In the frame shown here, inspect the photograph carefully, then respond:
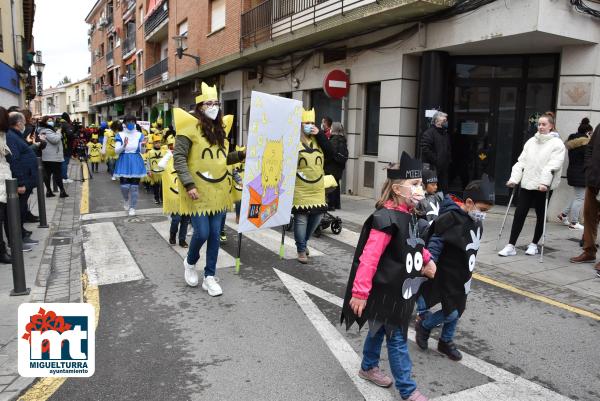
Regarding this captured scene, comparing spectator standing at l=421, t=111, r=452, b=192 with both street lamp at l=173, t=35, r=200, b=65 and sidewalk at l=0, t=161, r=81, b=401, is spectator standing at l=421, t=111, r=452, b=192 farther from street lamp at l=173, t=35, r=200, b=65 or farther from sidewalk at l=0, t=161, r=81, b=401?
street lamp at l=173, t=35, r=200, b=65

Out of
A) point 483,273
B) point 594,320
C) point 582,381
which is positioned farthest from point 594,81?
point 582,381

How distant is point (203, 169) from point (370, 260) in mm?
2476

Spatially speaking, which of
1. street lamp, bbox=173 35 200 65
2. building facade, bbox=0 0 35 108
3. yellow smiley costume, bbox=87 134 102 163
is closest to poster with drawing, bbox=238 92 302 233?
building facade, bbox=0 0 35 108

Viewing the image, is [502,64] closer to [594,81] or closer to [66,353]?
[594,81]

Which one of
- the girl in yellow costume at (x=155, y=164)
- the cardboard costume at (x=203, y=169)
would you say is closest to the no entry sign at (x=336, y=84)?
the girl in yellow costume at (x=155, y=164)

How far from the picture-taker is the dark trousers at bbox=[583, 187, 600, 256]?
625cm

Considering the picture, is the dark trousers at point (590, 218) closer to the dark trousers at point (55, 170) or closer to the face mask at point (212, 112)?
the face mask at point (212, 112)

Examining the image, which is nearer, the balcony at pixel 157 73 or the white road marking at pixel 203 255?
the white road marking at pixel 203 255

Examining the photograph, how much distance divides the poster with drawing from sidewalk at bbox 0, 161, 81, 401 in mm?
2026

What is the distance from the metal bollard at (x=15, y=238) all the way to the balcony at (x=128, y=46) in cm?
3459

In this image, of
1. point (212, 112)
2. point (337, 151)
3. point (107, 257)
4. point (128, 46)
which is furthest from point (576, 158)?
point (128, 46)

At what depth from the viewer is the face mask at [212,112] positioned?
4.79m

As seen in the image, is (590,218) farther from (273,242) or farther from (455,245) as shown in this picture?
(273,242)

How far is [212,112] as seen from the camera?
4.81m
